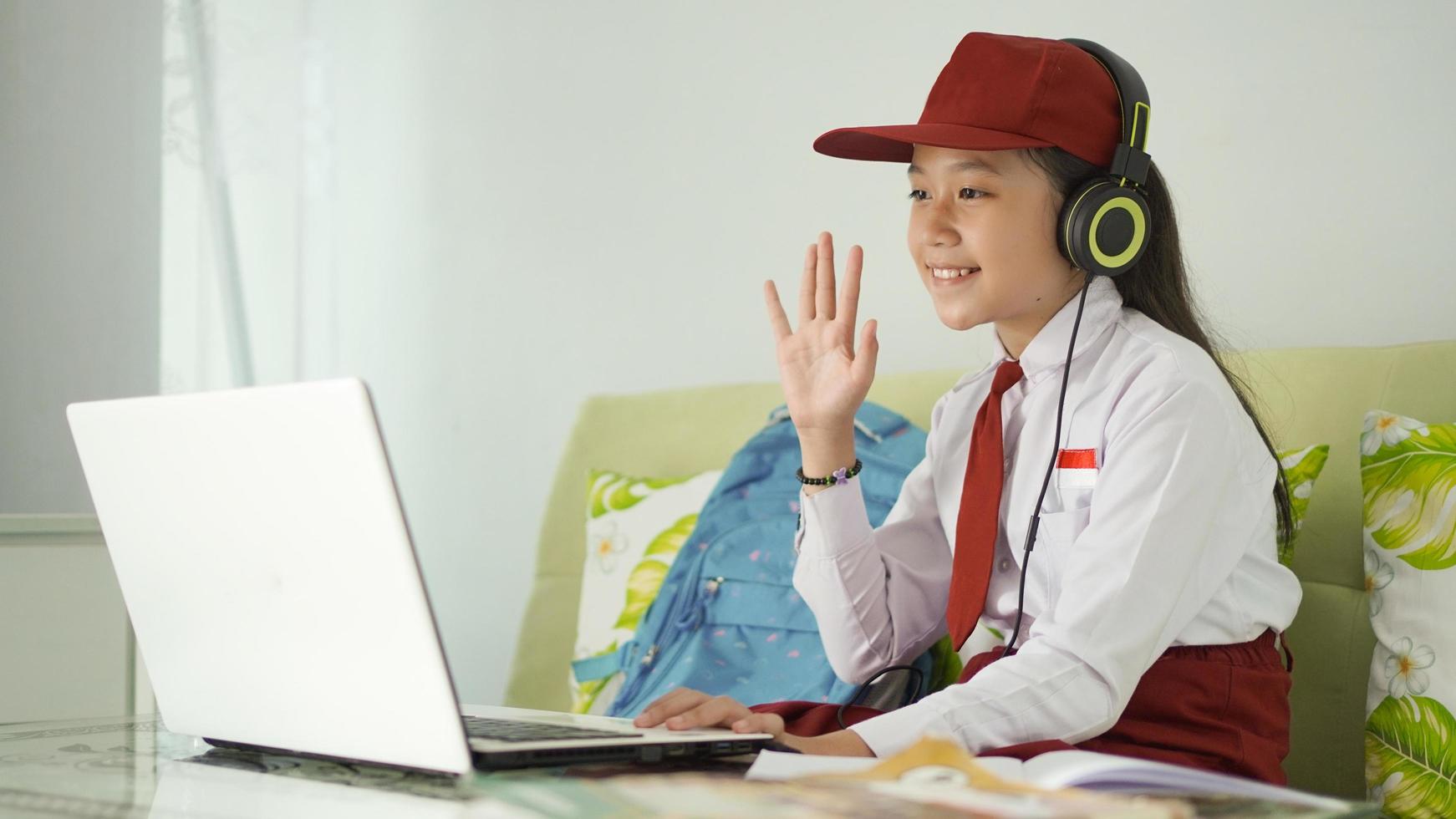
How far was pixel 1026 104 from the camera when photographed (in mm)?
1195

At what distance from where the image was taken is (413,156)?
271 cm

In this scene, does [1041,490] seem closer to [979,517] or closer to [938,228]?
[979,517]

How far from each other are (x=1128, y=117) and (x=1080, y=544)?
1.33 ft

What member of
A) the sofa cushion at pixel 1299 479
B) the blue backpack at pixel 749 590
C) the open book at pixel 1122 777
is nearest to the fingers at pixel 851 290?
the blue backpack at pixel 749 590

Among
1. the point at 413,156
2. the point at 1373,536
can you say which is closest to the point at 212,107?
the point at 413,156

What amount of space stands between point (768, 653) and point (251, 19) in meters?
1.83

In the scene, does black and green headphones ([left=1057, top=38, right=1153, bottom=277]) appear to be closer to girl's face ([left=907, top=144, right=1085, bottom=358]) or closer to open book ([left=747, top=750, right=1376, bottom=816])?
girl's face ([left=907, top=144, right=1085, bottom=358])

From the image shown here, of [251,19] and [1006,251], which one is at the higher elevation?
[251,19]

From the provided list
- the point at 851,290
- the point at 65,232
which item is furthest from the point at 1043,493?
the point at 65,232

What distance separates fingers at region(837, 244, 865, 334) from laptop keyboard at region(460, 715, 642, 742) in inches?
21.3

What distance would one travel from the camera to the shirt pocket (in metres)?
1.19

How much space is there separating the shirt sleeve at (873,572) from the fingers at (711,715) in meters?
0.36

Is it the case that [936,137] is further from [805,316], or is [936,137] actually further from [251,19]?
[251,19]

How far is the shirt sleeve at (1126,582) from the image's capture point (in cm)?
104
